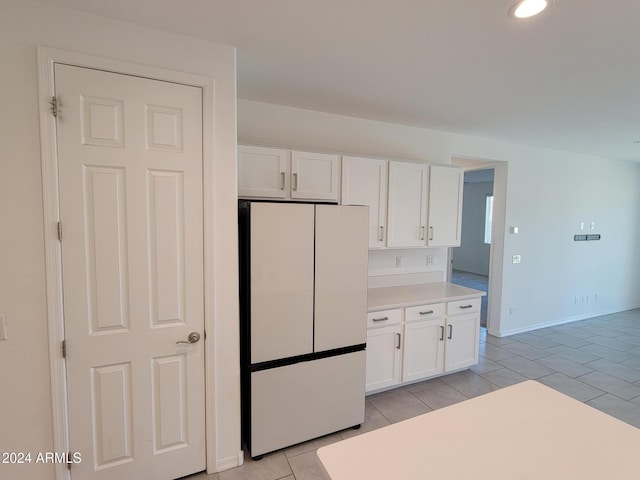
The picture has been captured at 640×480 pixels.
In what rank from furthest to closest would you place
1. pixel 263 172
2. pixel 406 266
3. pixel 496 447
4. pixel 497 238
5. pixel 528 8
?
pixel 497 238, pixel 406 266, pixel 263 172, pixel 528 8, pixel 496 447

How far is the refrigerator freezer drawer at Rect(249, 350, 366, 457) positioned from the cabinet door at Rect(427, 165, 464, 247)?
159 centimetres

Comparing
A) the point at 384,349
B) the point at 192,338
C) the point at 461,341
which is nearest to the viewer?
the point at 192,338

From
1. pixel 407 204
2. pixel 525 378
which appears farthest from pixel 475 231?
pixel 407 204

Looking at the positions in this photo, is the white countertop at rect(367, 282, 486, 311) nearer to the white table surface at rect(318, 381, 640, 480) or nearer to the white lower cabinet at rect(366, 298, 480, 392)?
the white lower cabinet at rect(366, 298, 480, 392)

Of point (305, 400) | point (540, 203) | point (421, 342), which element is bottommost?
point (305, 400)

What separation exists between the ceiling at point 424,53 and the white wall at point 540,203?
0.22 meters

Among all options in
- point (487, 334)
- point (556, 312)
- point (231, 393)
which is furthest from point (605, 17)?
point (556, 312)

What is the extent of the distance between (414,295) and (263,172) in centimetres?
187

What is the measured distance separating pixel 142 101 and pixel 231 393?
1.84m

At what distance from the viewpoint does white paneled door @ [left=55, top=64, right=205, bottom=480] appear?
168 centimetres

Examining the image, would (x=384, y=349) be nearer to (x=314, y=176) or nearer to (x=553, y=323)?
(x=314, y=176)

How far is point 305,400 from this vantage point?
7.43 ft

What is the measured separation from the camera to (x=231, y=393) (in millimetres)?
2053

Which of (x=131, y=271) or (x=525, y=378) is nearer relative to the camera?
(x=131, y=271)
